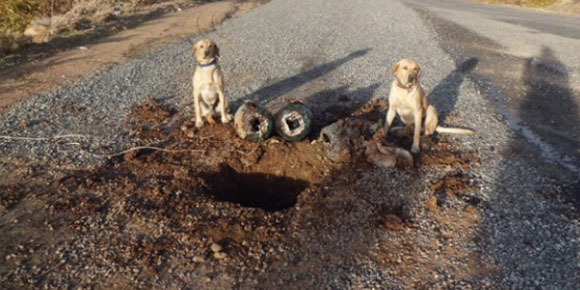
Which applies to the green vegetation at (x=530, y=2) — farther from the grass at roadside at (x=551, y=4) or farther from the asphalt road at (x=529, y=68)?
the asphalt road at (x=529, y=68)

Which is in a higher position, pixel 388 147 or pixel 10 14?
pixel 10 14

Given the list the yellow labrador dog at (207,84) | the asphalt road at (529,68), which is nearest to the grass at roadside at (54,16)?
the yellow labrador dog at (207,84)

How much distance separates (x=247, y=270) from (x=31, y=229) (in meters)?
2.70

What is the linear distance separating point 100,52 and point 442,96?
10162 mm

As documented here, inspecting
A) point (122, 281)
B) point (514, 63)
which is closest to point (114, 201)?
point (122, 281)

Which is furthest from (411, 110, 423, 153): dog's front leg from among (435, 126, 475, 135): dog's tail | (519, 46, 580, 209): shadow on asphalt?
(519, 46, 580, 209): shadow on asphalt

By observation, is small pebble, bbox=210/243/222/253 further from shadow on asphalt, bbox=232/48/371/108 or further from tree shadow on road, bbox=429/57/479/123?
tree shadow on road, bbox=429/57/479/123

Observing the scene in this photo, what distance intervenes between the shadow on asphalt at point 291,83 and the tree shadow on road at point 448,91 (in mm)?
3009

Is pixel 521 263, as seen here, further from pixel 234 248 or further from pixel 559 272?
pixel 234 248

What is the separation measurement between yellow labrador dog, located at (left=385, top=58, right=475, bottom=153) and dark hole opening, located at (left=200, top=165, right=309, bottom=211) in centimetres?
198

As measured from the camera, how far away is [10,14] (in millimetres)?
13203

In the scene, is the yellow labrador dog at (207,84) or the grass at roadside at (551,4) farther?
the grass at roadside at (551,4)

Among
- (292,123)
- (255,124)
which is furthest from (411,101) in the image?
(255,124)

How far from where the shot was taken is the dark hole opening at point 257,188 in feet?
20.8
